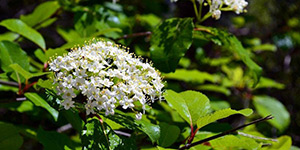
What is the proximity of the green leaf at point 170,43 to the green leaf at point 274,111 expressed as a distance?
4.21ft

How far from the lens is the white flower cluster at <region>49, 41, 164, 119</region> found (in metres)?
1.12

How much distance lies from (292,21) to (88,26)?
2.55 m

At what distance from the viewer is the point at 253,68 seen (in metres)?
1.59

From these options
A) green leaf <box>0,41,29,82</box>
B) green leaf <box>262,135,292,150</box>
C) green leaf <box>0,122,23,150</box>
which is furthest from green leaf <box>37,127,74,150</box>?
green leaf <box>262,135,292,150</box>

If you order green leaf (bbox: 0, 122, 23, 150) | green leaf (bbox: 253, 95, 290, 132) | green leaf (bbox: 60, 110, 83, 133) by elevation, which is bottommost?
green leaf (bbox: 253, 95, 290, 132)

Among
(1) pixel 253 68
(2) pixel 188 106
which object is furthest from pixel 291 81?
(2) pixel 188 106

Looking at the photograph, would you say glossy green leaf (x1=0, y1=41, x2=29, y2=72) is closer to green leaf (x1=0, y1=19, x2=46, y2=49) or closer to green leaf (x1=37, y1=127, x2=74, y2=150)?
green leaf (x1=0, y1=19, x2=46, y2=49)

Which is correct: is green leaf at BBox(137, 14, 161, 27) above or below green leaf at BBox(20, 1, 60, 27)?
below

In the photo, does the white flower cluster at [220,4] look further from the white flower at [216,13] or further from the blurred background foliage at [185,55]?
the blurred background foliage at [185,55]

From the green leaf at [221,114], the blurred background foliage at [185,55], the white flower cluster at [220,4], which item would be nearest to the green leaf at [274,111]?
the blurred background foliage at [185,55]

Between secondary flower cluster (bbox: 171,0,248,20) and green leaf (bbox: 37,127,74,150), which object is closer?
green leaf (bbox: 37,127,74,150)

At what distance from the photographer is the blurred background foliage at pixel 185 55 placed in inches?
75.3

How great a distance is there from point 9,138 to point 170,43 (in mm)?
829

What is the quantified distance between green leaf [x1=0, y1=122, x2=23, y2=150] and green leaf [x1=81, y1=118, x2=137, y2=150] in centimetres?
47
